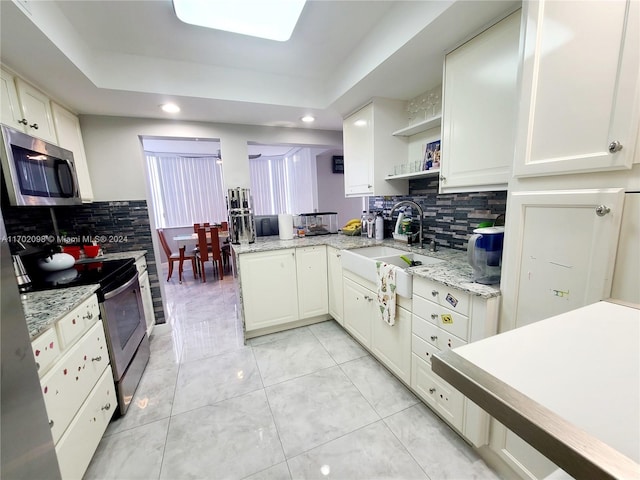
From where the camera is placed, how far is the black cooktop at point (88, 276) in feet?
4.90

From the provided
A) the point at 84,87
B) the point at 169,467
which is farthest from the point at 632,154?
the point at 84,87

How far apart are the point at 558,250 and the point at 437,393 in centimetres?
100

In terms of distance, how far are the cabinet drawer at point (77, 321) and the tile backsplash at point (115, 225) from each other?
132 centimetres

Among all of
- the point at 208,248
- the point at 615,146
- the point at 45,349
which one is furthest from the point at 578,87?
the point at 208,248

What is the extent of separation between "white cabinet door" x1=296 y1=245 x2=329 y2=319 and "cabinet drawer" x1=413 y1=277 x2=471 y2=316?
3.98 ft

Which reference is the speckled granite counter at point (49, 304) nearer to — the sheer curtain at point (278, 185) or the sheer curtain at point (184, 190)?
the sheer curtain at point (184, 190)

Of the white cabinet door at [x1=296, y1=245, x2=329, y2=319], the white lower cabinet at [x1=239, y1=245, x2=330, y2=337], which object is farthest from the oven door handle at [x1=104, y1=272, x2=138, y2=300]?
the white cabinet door at [x1=296, y1=245, x2=329, y2=319]

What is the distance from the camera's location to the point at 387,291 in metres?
1.71

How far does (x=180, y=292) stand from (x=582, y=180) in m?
4.48

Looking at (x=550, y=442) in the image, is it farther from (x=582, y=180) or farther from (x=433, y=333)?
(x=433, y=333)

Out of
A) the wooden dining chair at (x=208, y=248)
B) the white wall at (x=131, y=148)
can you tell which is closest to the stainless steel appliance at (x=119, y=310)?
the white wall at (x=131, y=148)

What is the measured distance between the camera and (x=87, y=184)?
7.73ft

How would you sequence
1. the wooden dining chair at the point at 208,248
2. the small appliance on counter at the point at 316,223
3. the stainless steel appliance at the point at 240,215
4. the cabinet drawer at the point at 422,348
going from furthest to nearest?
the wooden dining chair at the point at 208,248
the small appliance on counter at the point at 316,223
the stainless steel appliance at the point at 240,215
the cabinet drawer at the point at 422,348

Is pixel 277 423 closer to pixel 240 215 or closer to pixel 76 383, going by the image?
pixel 76 383
